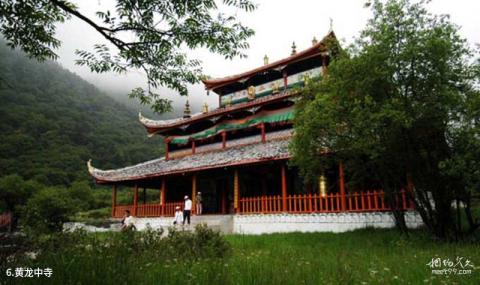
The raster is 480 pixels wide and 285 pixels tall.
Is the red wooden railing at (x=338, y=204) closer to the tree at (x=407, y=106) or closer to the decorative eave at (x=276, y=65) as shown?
the tree at (x=407, y=106)

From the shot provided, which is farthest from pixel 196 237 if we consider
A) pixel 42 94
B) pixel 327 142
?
pixel 42 94

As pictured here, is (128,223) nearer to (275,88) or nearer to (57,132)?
(275,88)

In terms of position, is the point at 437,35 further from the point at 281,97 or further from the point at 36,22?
the point at 281,97

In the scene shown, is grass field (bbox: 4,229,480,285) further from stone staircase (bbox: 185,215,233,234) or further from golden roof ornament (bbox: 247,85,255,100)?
golden roof ornament (bbox: 247,85,255,100)

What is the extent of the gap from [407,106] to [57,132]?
203ft

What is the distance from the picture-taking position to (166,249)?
Answer: 6.61 meters

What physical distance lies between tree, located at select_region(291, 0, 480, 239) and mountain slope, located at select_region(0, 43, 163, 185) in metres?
34.2

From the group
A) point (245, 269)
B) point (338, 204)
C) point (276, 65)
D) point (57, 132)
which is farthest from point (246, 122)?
point (57, 132)

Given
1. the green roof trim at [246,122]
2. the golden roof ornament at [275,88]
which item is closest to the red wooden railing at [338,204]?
the green roof trim at [246,122]

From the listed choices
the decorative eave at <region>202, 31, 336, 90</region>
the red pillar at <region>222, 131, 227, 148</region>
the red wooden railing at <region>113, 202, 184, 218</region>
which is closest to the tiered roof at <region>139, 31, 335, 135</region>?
the decorative eave at <region>202, 31, 336, 90</region>

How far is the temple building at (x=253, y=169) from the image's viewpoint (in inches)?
511

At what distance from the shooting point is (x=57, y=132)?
6003cm

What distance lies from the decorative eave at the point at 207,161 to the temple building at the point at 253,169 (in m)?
0.05

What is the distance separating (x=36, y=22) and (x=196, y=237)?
4692 mm
